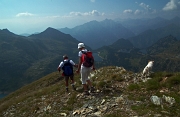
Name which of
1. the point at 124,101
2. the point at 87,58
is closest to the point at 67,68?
the point at 87,58

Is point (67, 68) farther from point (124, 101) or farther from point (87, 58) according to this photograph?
point (124, 101)

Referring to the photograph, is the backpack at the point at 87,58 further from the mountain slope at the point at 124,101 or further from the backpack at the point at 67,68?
the backpack at the point at 67,68

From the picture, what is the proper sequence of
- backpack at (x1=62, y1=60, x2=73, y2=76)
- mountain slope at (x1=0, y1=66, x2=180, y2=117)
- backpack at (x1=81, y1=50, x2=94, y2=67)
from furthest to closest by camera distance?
backpack at (x1=62, y1=60, x2=73, y2=76) < backpack at (x1=81, y1=50, x2=94, y2=67) < mountain slope at (x1=0, y1=66, x2=180, y2=117)

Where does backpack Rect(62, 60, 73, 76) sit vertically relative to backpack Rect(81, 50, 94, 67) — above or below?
below

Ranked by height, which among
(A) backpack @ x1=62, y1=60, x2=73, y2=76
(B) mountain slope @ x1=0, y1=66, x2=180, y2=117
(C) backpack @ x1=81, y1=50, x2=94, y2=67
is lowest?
(B) mountain slope @ x1=0, y1=66, x2=180, y2=117

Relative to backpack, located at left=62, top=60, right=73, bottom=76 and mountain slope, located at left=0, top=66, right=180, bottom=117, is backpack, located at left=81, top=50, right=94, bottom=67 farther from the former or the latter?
backpack, located at left=62, top=60, right=73, bottom=76

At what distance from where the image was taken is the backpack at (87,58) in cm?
1270

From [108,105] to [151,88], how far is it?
150 inches

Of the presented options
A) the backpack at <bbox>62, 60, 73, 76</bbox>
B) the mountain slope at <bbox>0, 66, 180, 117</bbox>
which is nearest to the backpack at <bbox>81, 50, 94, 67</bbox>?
the mountain slope at <bbox>0, 66, 180, 117</bbox>

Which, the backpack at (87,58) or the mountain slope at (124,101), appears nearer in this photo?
the mountain slope at (124,101)

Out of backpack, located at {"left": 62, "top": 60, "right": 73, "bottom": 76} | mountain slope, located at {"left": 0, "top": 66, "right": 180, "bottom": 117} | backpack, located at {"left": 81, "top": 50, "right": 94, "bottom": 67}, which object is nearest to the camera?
mountain slope, located at {"left": 0, "top": 66, "right": 180, "bottom": 117}

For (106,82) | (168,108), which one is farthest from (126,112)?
(106,82)

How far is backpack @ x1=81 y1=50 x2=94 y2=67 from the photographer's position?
12.7 m

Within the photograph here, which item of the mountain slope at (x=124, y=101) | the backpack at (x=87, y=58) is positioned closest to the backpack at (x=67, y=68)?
the mountain slope at (x=124, y=101)
